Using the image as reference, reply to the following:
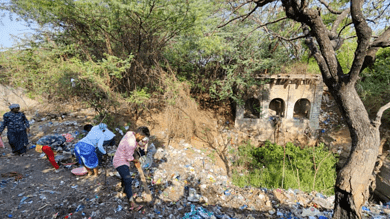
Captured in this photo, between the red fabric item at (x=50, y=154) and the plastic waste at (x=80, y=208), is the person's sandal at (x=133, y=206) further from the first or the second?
the red fabric item at (x=50, y=154)

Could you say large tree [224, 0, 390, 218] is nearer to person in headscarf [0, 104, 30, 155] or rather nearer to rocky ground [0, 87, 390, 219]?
rocky ground [0, 87, 390, 219]

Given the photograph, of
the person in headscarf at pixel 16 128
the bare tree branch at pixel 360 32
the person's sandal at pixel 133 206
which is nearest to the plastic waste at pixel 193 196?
the person's sandal at pixel 133 206

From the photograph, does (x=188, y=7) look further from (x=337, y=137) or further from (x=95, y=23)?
(x=337, y=137)

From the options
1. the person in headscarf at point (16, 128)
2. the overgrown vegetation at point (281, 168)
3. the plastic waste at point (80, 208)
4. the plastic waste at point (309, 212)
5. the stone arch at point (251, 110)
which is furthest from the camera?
the stone arch at point (251, 110)

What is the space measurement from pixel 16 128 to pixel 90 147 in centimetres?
228

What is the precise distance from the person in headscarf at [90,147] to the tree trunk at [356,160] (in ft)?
12.5

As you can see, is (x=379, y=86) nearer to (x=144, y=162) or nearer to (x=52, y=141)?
(x=144, y=162)

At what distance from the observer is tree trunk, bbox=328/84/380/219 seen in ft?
7.55

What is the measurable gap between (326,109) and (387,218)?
29.7ft

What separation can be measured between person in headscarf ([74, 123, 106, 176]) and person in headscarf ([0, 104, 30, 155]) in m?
1.96

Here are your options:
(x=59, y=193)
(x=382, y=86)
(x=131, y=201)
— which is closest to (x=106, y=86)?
(x=59, y=193)

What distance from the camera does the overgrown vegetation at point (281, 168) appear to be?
21.1ft

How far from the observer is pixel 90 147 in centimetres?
352

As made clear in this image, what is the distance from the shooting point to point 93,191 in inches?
130
